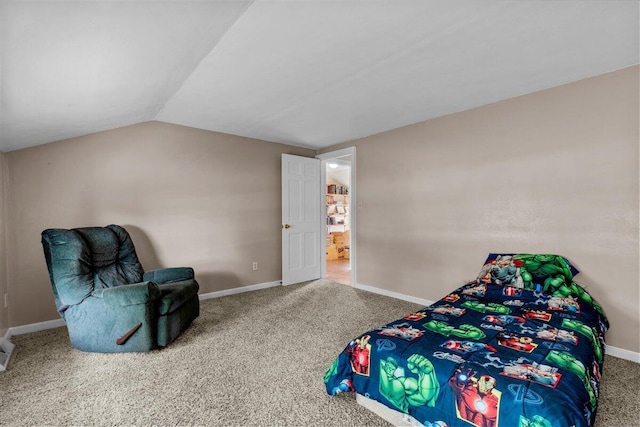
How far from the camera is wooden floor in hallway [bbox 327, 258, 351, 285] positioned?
16.2 feet

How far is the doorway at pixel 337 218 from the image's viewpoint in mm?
4764

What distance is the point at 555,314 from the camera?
2.01 metres

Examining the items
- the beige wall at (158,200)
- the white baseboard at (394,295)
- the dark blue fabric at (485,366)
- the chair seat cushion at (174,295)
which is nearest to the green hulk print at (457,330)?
the dark blue fabric at (485,366)

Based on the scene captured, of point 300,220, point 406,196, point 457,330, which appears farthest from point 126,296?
point 406,196

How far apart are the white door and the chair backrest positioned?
2082 millimetres

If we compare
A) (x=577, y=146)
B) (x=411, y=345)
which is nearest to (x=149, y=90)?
(x=411, y=345)

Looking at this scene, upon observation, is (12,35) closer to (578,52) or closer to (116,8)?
(116,8)

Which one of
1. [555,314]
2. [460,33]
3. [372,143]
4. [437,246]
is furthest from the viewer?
[372,143]

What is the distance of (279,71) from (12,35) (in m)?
1.47

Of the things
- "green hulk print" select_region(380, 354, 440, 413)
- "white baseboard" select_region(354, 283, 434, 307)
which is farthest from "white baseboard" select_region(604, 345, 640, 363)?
"green hulk print" select_region(380, 354, 440, 413)

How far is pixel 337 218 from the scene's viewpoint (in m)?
8.17

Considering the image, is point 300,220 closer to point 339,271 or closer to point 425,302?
point 339,271

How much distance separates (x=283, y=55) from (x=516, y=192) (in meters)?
2.48

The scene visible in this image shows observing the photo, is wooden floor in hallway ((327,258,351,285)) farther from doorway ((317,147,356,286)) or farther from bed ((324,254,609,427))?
bed ((324,254,609,427))
